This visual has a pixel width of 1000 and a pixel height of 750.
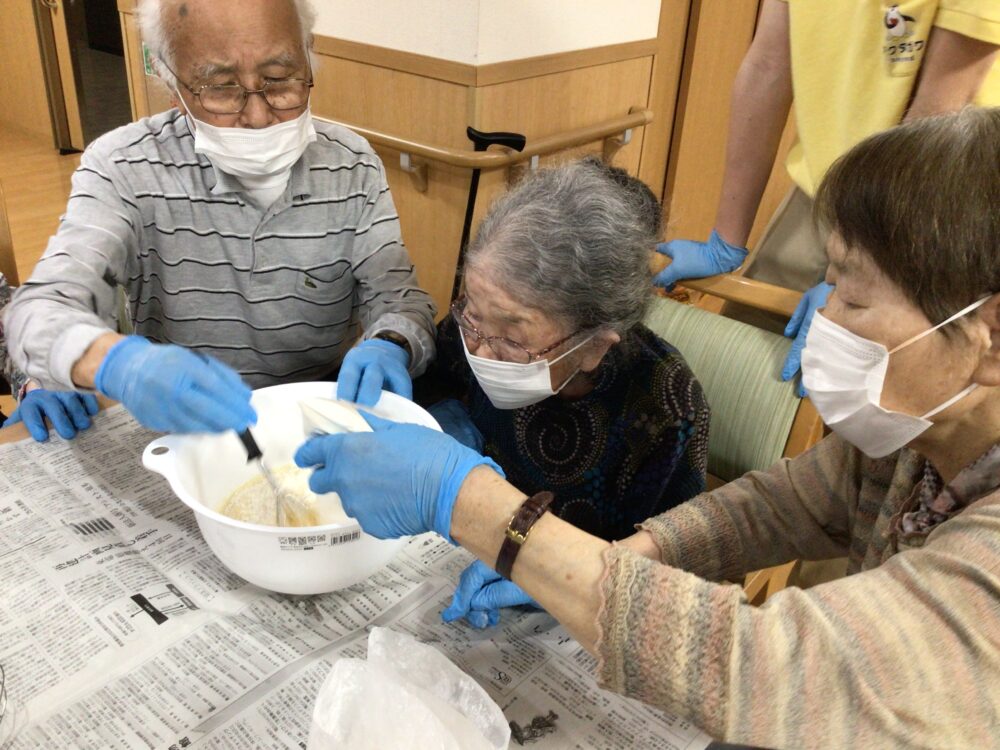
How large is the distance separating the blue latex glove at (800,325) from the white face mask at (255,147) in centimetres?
91

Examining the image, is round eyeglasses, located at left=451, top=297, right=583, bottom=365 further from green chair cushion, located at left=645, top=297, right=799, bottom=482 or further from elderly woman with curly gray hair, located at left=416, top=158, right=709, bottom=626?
green chair cushion, located at left=645, top=297, right=799, bottom=482

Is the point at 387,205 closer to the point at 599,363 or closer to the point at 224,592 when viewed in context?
the point at 599,363

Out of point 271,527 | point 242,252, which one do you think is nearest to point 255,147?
point 242,252

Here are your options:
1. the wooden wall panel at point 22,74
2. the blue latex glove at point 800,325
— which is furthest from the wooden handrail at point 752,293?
the wooden wall panel at point 22,74

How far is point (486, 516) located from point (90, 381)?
624 mm

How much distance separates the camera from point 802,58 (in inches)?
61.8

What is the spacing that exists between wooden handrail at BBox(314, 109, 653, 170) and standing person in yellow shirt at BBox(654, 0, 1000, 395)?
0.70m

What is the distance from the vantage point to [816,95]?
5.15 ft

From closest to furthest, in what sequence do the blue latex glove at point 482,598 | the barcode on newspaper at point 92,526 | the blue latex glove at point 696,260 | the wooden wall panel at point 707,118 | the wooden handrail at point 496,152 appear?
the blue latex glove at point 482,598 < the barcode on newspaper at point 92,526 < the blue latex glove at point 696,260 < the wooden handrail at point 496,152 < the wooden wall panel at point 707,118

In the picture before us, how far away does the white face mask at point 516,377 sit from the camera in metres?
1.20

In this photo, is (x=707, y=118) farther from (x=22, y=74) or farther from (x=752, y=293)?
(x=22, y=74)

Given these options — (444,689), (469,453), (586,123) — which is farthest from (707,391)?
(586,123)

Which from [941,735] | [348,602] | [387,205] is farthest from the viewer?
[387,205]

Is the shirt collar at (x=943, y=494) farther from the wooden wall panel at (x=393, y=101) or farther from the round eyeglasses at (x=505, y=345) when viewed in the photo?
the wooden wall panel at (x=393, y=101)
